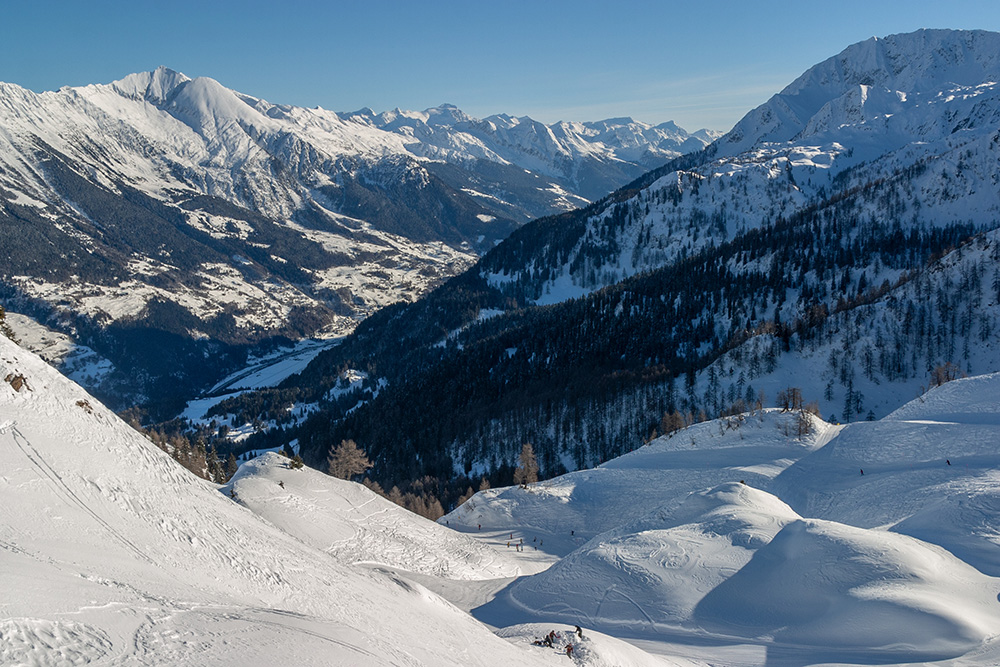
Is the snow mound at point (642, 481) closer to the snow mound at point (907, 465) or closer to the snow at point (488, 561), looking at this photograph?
the snow at point (488, 561)

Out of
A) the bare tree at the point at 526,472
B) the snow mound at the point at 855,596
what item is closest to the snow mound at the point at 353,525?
the snow mound at the point at 855,596

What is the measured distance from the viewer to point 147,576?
23.4 meters

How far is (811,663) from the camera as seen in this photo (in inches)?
1320

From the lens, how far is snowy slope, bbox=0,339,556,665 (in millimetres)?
19078

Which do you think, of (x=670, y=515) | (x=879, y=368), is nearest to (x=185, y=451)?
(x=670, y=515)

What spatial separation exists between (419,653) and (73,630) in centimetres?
1254

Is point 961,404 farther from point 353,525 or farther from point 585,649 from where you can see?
point 353,525

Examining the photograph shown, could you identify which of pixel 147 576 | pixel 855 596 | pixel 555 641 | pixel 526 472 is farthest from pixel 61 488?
pixel 526 472

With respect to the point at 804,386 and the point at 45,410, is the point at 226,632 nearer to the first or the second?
the point at 45,410

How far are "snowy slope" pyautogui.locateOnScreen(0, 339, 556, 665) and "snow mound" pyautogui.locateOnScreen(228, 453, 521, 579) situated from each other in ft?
43.1

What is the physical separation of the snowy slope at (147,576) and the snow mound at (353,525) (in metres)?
13.1

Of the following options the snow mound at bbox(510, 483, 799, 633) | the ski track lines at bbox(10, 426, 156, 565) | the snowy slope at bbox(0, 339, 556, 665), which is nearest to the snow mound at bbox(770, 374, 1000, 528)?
the snow mound at bbox(510, 483, 799, 633)

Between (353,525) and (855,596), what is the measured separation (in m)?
36.0

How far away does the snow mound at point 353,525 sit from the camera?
46.4 metres
